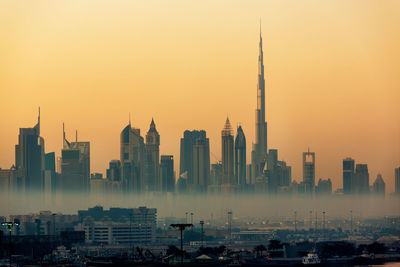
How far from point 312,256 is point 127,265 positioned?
170 ft

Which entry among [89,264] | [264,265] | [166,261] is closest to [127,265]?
[89,264]

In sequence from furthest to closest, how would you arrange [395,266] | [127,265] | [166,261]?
[395,266] < [166,261] < [127,265]

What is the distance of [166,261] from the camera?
180m

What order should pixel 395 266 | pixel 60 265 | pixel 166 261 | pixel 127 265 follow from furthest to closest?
pixel 395 266
pixel 166 261
pixel 60 265
pixel 127 265

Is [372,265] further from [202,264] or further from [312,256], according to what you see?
[202,264]

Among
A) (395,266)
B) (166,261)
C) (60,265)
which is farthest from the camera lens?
(395,266)

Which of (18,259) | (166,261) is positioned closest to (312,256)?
(166,261)

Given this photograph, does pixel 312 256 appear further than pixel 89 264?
Yes

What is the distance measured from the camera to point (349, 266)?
19050cm

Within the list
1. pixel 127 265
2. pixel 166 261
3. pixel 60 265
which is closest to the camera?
pixel 127 265

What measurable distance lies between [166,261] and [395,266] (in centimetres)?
4082

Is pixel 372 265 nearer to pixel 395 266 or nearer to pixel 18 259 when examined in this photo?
pixel 395 266

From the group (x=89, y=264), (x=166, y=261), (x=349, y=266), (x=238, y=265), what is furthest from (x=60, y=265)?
(x=349, y=266)

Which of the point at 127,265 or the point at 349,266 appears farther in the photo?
the point at 349,266
